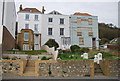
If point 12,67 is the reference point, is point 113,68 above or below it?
below

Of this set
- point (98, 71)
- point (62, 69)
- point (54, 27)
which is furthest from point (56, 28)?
point (62, 69)

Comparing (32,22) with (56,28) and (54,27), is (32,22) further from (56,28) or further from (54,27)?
(56,28)

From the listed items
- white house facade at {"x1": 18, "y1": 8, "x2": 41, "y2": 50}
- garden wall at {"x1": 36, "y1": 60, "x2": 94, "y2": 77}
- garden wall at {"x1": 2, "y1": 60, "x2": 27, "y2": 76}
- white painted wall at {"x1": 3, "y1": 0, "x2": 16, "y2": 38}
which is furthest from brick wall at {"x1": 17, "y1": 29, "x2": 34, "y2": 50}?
garden wall at {"x1": 36, "y1": 60, "x2": 94, "y2": 77}

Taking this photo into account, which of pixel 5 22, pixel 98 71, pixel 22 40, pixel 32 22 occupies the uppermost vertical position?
pixel 32 22

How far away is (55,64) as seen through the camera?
9414 mm

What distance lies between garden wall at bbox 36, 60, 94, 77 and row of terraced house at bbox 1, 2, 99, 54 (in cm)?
1524

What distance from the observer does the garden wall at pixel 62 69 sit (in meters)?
9.39

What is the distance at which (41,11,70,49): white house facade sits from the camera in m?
25.6

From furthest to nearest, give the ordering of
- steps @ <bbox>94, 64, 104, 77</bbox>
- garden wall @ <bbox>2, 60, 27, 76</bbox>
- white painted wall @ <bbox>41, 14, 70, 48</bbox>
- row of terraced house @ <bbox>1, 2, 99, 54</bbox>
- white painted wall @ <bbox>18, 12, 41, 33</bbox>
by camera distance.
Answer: white painted wall @ <bbox>41, 14, 70, 48</bbox>
row of terraced house @ <bbox>1, 2, 99, 54</bbox>
white painted wall @ <bbox>18, 12, 41, 33</bbox>
steps @ <bbox>94, 64, 104, 77</bbox>
garden wall @ <bbox>2, 60, 27, 76</bbox>

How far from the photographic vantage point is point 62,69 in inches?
371

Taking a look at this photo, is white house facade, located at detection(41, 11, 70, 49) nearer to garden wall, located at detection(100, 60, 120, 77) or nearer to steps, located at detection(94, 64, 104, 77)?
steps, located at detection(94, 64, 104, 77)

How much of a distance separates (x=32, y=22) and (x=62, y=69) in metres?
17.9

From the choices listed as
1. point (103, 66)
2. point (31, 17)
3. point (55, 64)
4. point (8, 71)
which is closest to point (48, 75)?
point (55, 64)

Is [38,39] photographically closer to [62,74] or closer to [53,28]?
[53,28]
